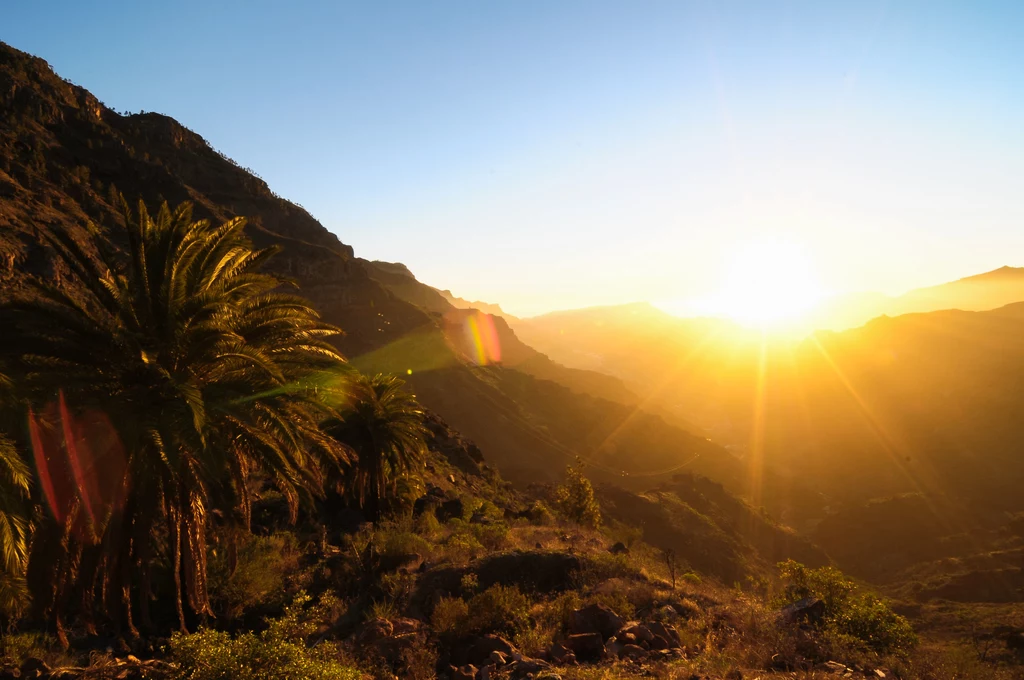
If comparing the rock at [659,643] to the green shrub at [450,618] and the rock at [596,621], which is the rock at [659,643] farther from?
the green shrub at [450,618]

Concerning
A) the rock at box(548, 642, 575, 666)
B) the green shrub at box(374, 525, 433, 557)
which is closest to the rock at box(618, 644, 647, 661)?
the rock at box(548, 642, 575, 666)

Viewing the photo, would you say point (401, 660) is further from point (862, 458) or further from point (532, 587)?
point (862, 458)

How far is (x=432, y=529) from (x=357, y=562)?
18.3ft

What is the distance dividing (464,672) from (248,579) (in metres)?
5.78

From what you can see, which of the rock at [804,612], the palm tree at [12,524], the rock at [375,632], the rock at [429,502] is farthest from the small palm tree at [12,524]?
the rock at [429,502]

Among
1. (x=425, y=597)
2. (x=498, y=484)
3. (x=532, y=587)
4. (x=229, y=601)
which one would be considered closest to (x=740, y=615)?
(x=532, y=587)

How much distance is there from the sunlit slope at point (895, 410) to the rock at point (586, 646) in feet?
294

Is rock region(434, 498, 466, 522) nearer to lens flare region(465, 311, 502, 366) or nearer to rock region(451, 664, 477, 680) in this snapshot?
rock region(451, 664, 477, 680)

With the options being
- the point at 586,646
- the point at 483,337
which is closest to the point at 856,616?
the point at 586,646

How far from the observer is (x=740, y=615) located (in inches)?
400

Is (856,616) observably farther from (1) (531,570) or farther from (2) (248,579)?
(2) (248,579)

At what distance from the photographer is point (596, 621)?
9406mm

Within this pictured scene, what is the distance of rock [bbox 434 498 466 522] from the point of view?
2243 centimetres

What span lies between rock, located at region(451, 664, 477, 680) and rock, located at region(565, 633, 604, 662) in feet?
5.42
